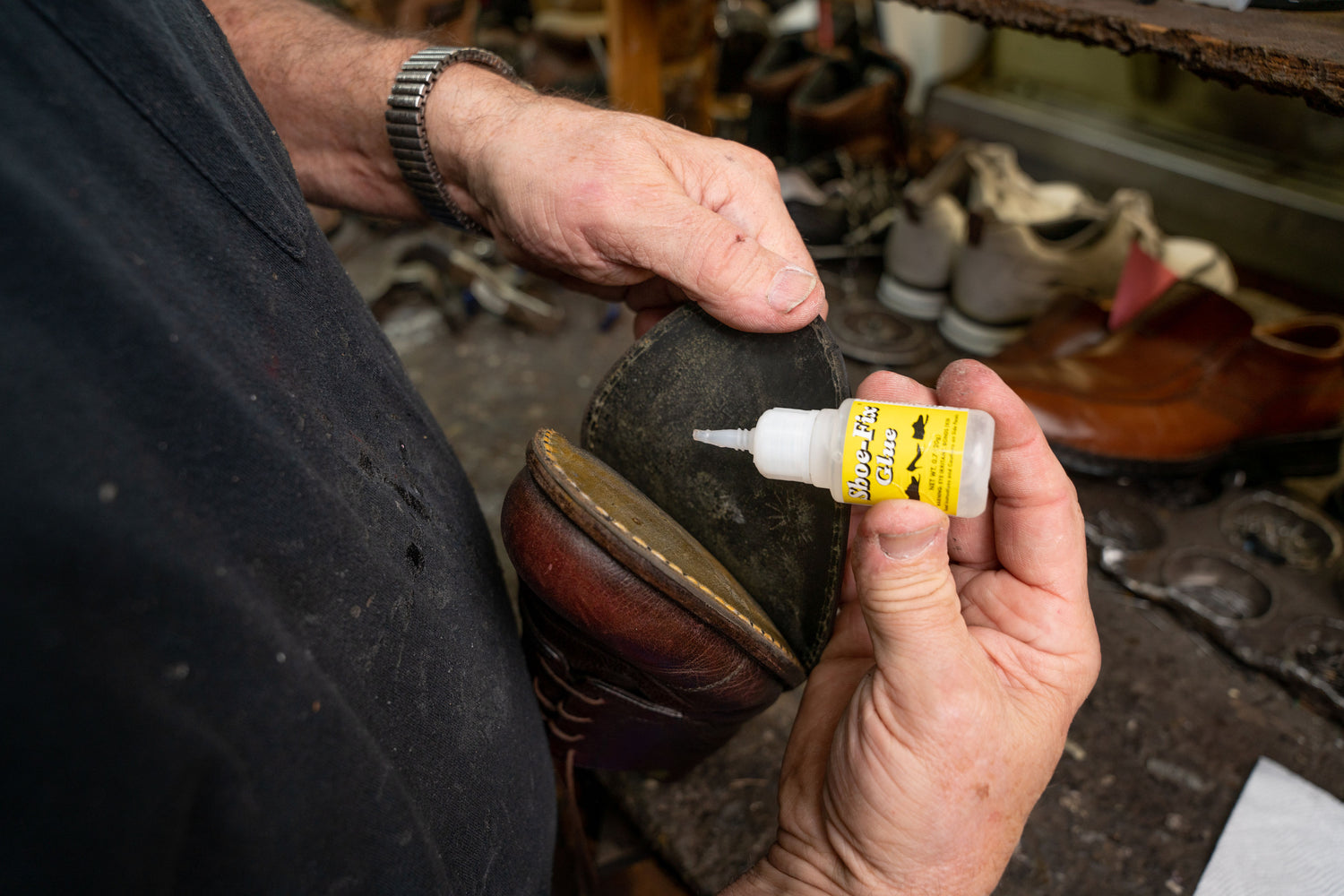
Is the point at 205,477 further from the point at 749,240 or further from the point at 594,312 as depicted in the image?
the point at 594,312

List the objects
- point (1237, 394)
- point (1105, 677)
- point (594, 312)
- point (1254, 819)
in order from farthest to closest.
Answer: point (594, 312), point (1237, 394), point (1105, 677), point (1254, 819)

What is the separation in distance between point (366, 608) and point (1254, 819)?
3.87 ft

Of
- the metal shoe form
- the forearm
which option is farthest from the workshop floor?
the forearm

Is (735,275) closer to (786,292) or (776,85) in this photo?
(786,292)

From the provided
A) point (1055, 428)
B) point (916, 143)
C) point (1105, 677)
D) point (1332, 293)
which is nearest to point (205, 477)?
point (1105, 677)

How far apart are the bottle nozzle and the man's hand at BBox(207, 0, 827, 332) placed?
12cm

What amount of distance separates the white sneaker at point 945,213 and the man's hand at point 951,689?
129 cm

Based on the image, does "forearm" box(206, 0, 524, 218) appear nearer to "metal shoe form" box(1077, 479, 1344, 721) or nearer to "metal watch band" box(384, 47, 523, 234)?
"metal watch band" box(384, 47, 523, 234)

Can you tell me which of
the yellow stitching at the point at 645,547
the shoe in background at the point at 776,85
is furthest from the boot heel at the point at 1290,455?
the shoe in background at the point at 776,85

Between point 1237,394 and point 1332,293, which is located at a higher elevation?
point 1237,394

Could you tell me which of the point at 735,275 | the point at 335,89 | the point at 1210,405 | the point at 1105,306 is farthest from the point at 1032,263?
the point at 335,89

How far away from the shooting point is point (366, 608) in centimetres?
56

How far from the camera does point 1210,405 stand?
1357 mm

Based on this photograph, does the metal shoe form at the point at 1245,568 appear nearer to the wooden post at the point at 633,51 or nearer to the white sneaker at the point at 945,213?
the white sneaker at the point at 945,213
